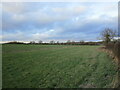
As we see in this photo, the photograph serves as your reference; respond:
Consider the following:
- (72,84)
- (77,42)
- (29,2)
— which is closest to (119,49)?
(72,84)

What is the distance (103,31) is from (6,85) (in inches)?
1182

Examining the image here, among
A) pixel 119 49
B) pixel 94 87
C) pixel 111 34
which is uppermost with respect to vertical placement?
pixel 111 34

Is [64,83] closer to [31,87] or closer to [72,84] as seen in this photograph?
[72,84]

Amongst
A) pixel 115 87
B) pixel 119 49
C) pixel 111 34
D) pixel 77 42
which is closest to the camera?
pixel 115 87

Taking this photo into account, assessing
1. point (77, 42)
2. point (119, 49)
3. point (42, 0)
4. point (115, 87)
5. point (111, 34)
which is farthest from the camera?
point (77, 42)

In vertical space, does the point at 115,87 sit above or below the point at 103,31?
below

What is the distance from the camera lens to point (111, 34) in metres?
27.9

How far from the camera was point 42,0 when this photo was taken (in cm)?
716

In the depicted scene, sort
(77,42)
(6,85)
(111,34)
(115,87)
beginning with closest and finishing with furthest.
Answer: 1. (115,87)
2. (6,85)
3. (111,34)
4. (77,42)

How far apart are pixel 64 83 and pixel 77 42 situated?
47342mm

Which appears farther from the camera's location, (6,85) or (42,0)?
(42,0)

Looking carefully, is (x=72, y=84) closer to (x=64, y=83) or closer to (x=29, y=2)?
(x=64, y=83)

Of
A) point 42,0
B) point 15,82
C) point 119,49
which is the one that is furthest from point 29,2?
point 119,49

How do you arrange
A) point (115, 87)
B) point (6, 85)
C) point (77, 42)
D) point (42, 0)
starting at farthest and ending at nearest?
1. point (77, 42)
2. point (42, 0)
3. point (6, 85)
4. point (115, 87)
